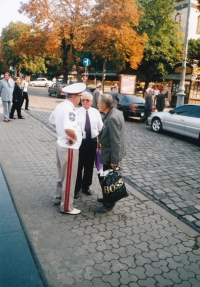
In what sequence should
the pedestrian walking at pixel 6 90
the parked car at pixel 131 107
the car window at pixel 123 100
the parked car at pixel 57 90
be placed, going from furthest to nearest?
the parked car at pixel 57 90 < the car window at pixel 123 100 < the parked car at pixel 131 107 < the pedestrian walking at pixel 6 90

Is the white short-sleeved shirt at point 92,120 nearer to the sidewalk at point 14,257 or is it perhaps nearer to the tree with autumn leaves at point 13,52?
the sidewalk at point 14,257

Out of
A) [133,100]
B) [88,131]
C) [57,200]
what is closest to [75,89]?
[88,131]

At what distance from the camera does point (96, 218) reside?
13.7ft

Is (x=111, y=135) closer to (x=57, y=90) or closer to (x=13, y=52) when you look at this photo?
(x=57, y=90)

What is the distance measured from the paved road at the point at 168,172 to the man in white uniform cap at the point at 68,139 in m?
1.83

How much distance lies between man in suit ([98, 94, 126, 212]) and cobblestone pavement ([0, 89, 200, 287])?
59cm

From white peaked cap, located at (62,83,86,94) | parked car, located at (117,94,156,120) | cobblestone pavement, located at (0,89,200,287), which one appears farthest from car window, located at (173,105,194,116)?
white peaked cap, located at (62,83,86,94)

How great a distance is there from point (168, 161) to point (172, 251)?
4208 mm

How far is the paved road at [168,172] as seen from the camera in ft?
15.8

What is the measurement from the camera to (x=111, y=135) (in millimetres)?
3936

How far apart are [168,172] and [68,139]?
3538 millimetres

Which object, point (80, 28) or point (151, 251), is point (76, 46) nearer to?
point (80, 28)

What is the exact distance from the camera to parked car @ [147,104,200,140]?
993 cm

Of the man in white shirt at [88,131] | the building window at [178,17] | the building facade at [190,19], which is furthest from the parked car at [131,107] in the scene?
the building window at [178,17]
